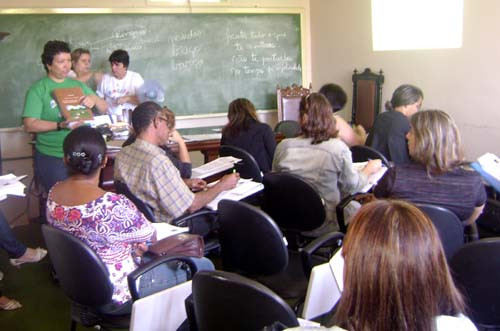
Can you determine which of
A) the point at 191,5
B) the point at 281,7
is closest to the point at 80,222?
the point at 191,5

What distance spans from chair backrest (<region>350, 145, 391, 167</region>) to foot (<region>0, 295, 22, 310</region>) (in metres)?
2.32

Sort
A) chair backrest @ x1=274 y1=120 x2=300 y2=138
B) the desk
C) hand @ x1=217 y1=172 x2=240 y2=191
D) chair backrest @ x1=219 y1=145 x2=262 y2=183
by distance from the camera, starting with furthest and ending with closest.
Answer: chair backrest @ x1=274 y1=120 x2=300 y2=138 < the desk < chair backrest @ x1=219 y1=145 x2=262 y2=183 < hand @ x1=217 y1=172 x2=240 y2=191

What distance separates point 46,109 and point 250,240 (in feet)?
6.70

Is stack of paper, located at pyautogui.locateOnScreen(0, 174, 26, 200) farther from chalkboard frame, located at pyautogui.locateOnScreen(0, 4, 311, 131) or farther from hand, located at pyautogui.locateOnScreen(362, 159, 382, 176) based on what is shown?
chalkboard frame, located at pyautogui.locateOnScreen(0, 4, 311, 131)

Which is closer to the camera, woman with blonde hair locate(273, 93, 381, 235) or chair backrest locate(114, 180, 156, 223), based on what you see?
chair backrest locate(114, 180, 156, 223)

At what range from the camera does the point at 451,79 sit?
14.6ft

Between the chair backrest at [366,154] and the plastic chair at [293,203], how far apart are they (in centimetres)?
87

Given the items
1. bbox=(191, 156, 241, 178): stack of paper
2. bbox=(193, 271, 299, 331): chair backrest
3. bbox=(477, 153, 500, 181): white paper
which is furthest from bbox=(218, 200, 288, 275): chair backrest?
bbox=(477, 153, 500, 181): white paper

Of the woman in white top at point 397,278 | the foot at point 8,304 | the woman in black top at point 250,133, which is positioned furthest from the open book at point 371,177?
the foot at point 8,304

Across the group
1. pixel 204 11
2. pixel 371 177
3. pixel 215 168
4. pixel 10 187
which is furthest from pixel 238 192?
pixel 204 11

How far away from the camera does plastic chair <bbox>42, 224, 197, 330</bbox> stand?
1.83 metres

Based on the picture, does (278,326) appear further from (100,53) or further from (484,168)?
(100,53)

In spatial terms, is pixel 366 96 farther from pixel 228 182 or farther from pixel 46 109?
pixel 46 109

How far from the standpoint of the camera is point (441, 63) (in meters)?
4.51
